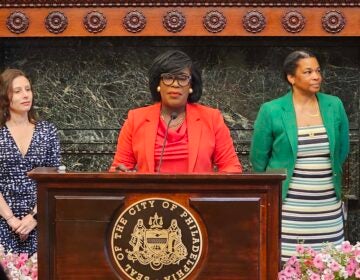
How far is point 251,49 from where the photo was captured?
5.89 metres

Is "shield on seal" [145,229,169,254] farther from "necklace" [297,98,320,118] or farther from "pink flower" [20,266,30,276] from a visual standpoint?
"necklace" [297,98,320,118]

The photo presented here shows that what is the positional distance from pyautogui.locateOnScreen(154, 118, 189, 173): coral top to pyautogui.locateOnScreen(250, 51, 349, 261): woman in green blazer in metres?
0.99

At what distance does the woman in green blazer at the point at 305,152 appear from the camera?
4.25m

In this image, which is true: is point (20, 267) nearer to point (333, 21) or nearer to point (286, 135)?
point (286, 135)

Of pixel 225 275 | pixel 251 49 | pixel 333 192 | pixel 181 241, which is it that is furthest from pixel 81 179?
pixel 251 49

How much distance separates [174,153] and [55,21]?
2.31 metres

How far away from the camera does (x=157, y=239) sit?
2.87m

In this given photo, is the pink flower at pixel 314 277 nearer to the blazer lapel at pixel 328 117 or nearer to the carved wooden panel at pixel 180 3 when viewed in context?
the blazer lapel at pixel 328 117

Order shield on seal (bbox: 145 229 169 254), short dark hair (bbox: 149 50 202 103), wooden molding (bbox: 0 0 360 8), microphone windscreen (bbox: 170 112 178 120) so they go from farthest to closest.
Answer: wooden molding (bbox: 0 0 360 8) < short dark hair (bbox: 149 50 202 103) < microphone windscreen (bbox: 170 112 178 120) < shield on seal (bbox: 145 229 169 254)

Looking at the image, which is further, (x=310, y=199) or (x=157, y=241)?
(x=310, y=199)

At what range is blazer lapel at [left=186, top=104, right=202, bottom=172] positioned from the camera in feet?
11.0

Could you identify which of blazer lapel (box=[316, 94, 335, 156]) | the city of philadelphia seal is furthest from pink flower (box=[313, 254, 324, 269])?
blazer lapel (box=[316, 94, 335, 156])

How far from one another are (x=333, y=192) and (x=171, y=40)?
6.36 ft

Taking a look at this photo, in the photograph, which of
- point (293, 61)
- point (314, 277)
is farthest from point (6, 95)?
point (314, 277)
